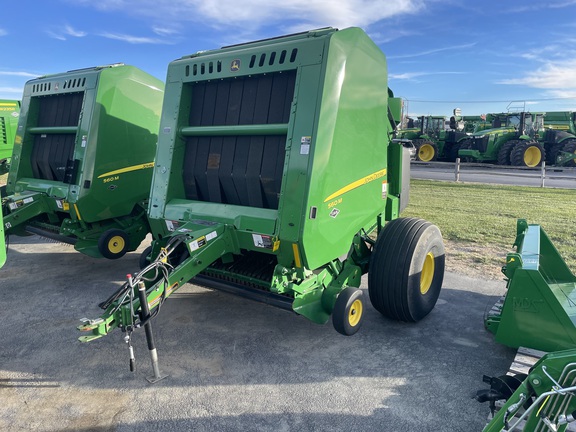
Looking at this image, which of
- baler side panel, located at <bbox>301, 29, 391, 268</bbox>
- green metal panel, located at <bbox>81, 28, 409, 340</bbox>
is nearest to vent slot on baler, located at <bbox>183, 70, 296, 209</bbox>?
green metal panel, located at <bbox>81, 28, 409, 340</bbox>

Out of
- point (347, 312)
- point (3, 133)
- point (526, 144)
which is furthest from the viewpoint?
point (526, 144)

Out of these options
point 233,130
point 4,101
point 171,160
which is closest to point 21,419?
point 171,160

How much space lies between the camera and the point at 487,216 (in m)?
9.09

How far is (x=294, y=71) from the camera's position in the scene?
3.71 metres

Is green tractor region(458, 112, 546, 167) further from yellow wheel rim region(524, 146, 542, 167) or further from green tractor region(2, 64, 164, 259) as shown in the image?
green tractor region(2, 64, 164, 259)

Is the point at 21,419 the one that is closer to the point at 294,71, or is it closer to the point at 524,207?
the point at 294,71

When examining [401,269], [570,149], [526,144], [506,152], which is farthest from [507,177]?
[401,269]

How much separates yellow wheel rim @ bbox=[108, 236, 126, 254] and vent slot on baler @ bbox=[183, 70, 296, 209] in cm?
190

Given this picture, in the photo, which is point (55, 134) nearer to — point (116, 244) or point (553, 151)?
point (116, 244)

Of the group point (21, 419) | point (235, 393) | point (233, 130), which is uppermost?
point (233, 130)

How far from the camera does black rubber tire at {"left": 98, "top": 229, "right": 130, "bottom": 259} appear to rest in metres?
5.66

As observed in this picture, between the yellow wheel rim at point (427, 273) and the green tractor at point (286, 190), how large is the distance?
14mm

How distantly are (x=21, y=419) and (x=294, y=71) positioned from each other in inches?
126

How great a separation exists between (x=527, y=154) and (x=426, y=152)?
15.8ft
